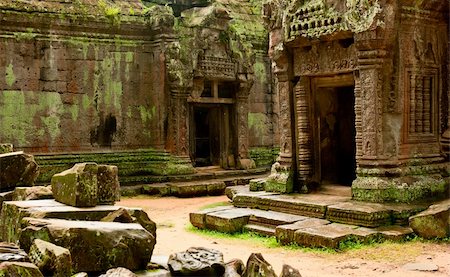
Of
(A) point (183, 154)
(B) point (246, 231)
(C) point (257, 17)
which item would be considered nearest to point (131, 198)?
(A) point (183, 154)

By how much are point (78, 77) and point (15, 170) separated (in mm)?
6542

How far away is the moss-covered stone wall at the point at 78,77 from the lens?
13039mm

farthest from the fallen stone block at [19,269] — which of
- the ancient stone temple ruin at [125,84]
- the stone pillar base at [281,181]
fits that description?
the ancient stone temple ruin at [125,84]

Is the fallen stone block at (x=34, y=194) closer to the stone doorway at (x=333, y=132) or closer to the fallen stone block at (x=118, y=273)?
the fallen stone block at (x=118, y=273)

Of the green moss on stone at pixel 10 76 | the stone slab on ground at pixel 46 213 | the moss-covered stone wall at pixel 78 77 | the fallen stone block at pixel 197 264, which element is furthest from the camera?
the moss-covered stone wall at pixel 78 77

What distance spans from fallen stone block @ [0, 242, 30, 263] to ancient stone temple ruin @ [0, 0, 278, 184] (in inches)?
353

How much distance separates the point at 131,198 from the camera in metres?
13.0

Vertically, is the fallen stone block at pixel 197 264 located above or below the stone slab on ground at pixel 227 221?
above

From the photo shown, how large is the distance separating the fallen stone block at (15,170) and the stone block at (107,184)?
7.99ft

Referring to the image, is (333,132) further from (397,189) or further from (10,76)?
(10,76)

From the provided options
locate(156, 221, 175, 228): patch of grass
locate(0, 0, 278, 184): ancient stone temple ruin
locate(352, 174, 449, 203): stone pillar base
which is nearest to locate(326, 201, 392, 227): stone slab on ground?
locate(352, 174, 449, 203): stone pillar base

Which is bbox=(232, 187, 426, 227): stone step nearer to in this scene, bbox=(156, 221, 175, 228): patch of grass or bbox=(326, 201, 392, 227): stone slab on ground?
bbox=(326, 201, 392, 227): stone slab on ground

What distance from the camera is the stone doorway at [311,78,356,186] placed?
33.0ft

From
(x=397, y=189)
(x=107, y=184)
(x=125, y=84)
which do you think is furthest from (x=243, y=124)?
(x=107, y=184)
